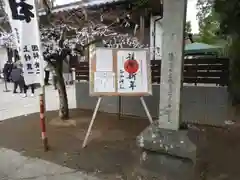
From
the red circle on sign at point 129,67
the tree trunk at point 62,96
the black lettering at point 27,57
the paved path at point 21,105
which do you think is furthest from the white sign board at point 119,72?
the paved path at point 21,105

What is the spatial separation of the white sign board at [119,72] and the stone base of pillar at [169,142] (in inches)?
50.7

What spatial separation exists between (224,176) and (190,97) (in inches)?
133

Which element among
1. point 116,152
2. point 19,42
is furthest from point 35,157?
point 19,42

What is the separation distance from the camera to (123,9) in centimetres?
1014

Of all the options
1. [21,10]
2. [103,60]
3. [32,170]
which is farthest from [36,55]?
[32,170]

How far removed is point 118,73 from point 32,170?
2.61 metres

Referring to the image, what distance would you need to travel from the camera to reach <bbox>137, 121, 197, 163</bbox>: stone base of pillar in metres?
4.57

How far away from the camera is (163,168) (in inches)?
190

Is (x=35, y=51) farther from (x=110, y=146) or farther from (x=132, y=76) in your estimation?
(x=110, y=146)

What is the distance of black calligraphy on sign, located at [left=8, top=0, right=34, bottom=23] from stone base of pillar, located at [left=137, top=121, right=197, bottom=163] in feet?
10.0

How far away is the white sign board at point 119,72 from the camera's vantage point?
6113 millimetres

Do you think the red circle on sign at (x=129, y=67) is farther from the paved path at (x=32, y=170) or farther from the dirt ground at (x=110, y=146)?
the paved path at (x=32, y=170)

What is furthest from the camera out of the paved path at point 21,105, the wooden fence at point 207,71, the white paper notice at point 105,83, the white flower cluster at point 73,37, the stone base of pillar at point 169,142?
the paved path at point 21,105

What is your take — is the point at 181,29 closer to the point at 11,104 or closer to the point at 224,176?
the point at 224,176
